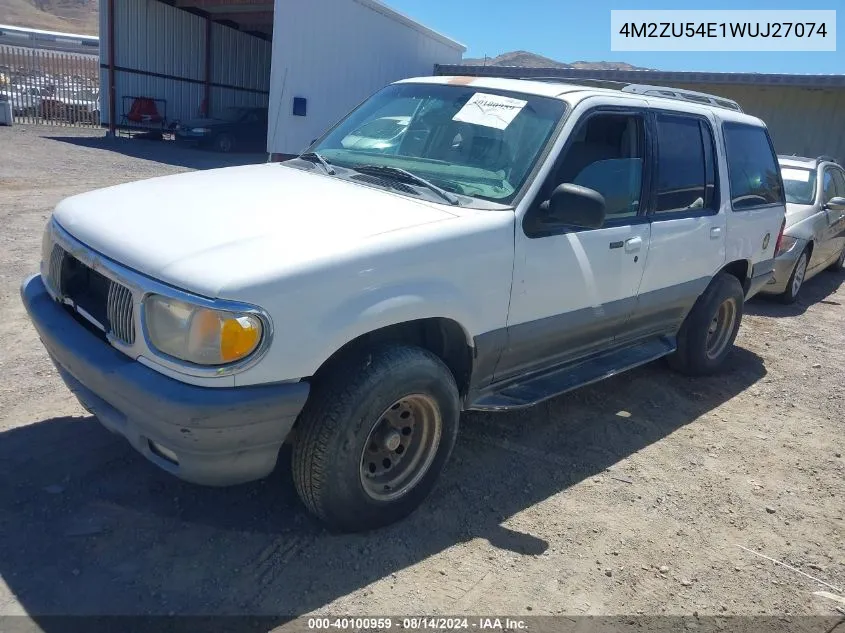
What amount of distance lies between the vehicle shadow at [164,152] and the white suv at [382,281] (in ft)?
42.7

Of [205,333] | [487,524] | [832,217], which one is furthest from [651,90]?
[832,217]

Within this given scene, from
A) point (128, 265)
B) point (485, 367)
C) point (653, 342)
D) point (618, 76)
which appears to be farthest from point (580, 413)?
point (618, 76)

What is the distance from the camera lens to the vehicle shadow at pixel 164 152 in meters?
17.3

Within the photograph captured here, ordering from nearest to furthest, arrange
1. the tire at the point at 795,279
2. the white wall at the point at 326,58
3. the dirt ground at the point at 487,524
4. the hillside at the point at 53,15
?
the dirt ground at the point at 487,524 < the tire at the point at 795,279 < the white wall at the point at 326,58 < the hillside at the point at 53,15

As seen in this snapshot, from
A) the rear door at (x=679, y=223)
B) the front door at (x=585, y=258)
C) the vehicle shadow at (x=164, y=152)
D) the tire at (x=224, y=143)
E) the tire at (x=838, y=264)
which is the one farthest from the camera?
the tire at (x=224, y=143)

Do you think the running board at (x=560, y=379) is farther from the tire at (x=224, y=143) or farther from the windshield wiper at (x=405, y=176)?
the tire at (x=224, y=143)

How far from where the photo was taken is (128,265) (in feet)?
9.23

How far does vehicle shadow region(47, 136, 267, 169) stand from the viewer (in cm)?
1728

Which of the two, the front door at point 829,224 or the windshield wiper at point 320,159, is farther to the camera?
the front door at point 829,224

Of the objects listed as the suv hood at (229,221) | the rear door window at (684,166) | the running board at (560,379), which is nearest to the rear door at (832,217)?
the rear door window at (684,166)

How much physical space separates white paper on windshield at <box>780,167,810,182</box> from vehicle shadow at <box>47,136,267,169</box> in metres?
11.3

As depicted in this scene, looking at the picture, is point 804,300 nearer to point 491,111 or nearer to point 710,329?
point 710,329

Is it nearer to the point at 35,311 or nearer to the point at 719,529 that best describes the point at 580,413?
the point at 719,529

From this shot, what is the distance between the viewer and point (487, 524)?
3439 mm
